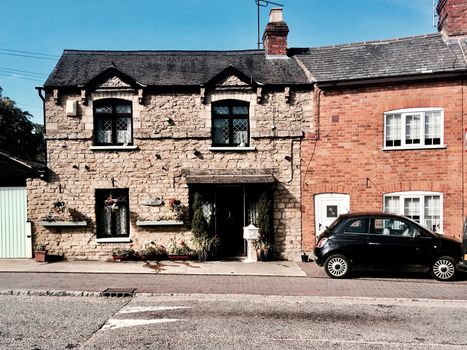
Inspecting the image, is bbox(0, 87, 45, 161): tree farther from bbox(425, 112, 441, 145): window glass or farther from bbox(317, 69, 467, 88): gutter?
bbox(425, 112, 441, 145): window glass

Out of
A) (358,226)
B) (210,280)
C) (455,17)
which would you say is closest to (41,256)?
(210,280)

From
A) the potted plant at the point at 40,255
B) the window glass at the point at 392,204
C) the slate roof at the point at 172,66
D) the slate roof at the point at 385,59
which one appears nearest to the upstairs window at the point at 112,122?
the slate roof at the point at 172,66

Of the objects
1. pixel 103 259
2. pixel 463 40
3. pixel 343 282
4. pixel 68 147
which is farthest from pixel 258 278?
pixel 463 40

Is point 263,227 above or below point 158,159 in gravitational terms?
below

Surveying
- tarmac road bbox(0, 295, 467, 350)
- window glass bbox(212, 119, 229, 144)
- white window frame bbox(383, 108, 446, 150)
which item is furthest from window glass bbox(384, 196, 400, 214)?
window glass bbox(212, 119, 229, 144)

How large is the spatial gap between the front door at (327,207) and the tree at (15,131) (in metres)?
22.5

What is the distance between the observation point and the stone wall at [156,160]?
1352cm

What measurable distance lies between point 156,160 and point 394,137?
787cm

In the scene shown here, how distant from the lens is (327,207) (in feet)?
44.1

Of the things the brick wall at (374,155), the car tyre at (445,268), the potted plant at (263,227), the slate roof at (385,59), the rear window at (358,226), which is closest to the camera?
the car tyre at (445,268)

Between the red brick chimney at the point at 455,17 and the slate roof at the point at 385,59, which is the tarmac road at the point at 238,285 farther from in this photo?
the red brick chimney at the point at 455,17

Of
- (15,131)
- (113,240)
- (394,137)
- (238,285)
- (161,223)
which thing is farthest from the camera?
(15,131)

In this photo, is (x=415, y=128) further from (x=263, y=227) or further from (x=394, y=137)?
(x=263, y=227)

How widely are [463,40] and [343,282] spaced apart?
9496mm
